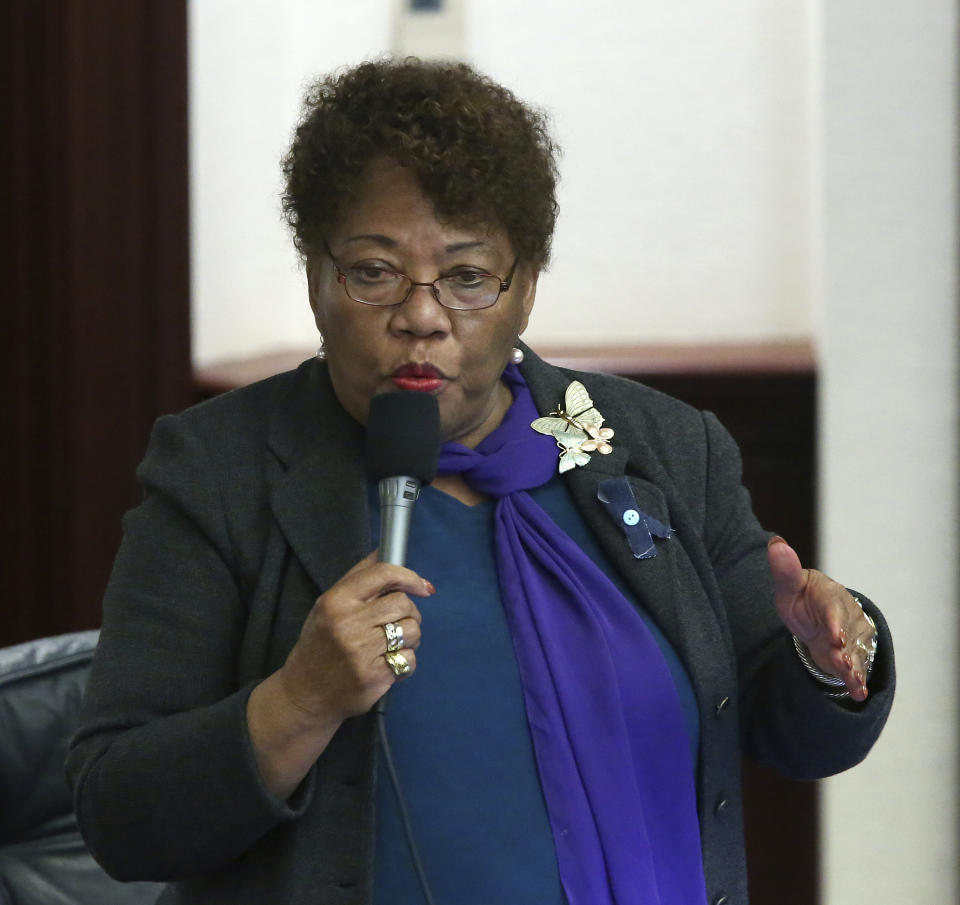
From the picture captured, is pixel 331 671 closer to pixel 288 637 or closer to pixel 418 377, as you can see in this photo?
pixel 288 637

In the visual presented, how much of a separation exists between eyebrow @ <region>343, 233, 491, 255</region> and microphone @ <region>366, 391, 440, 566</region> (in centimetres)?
19

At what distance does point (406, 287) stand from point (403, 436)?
246 millimetres

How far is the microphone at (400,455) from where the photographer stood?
1.19m

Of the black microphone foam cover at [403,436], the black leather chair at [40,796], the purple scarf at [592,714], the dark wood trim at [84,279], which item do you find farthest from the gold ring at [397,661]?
the dark wood trim at [84,279]

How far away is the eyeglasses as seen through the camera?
1448 millimetres

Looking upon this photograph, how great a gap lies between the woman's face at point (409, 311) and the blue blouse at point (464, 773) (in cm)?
18

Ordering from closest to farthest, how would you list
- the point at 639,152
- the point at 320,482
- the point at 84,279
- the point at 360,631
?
the point at 360,631
the point at 320,482
the point at 84,279
the point at 639,152

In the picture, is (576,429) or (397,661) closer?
(397,661)

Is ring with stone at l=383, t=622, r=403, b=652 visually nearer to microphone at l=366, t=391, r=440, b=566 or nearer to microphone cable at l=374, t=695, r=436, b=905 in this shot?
microphone at l=366, t=391, r=440, b=566

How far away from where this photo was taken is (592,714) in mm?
1451

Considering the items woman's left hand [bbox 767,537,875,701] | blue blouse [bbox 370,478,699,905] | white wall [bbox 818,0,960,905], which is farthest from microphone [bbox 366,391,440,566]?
white wall [bbox 818,0,960,905]

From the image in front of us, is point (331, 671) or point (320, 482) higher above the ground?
point (320, 482)

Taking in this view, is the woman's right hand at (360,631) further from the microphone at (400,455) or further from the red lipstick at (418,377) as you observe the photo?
the red lipstick at (418,377)

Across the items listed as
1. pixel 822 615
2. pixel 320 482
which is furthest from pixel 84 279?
pixel 822 615
